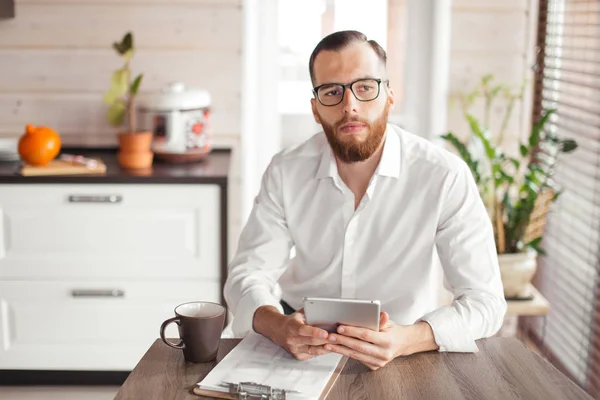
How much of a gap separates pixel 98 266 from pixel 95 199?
238 millimetres

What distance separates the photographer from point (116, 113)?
2.93 m

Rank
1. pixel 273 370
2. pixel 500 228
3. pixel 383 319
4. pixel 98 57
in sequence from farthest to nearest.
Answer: pixel 98 57
pixel 500 228
pixel 383 319
pixel 273 370

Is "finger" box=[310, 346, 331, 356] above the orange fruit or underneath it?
underneath

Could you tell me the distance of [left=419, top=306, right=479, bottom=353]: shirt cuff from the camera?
1.50 meters

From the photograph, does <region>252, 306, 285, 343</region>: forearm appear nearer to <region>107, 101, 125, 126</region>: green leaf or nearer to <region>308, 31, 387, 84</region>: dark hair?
<region>308, 31, 387, 84</region>: dark hair

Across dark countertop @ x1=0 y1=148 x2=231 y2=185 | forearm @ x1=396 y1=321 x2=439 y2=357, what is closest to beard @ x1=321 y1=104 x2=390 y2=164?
forearm @ x1=396 y1=321 x2=439 y2=357

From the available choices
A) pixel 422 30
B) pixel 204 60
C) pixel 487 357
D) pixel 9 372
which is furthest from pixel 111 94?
pixel 487 357

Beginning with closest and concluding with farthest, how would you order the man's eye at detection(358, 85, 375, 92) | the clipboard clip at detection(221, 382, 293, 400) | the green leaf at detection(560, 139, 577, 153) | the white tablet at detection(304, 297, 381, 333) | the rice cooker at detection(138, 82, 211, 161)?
the clipboard clip at detection(221, 382, 293, 400) < the white tablet at detection(304, 297, 381, 333) < the man's eye at detection(358, 85, 375, 92) < the green leaf at detection(560, 139, 577, 153) < the rice cooker at detection(138, 82, 211, 161)

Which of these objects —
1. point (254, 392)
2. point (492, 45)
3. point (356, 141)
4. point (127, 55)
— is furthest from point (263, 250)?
point (492, 45)

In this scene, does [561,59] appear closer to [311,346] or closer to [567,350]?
[567,350]

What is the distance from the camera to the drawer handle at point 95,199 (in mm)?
2723

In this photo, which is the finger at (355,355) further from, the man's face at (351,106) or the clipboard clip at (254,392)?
the man's face at (351,106)

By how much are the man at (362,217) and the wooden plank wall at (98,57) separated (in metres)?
1.19

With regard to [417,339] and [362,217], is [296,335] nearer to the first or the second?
[417,339]
